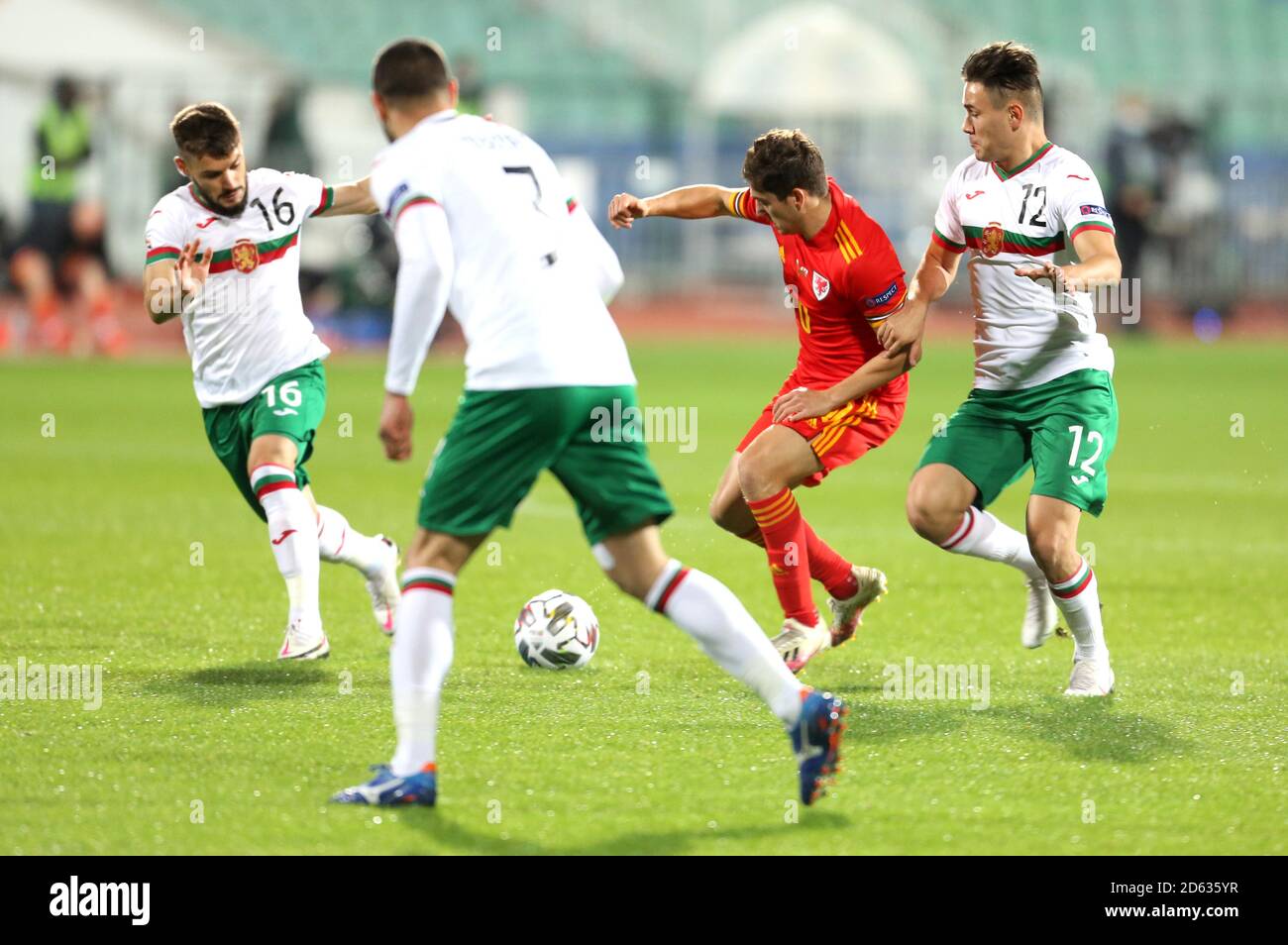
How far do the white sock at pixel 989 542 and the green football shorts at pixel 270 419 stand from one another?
2.47m

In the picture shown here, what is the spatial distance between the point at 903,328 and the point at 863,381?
24 cm

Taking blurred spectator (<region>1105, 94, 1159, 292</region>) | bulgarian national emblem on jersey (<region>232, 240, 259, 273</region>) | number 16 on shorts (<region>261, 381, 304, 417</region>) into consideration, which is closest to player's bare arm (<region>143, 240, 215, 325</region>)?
bulgarian national emblem on jersey (<region>232, 240, 259, 273</region>)

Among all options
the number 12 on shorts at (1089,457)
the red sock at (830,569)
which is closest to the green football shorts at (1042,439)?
the number 12 on shorts at (1089,457)

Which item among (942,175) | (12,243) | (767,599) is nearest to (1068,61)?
(942,175)

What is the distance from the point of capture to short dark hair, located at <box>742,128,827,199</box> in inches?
232

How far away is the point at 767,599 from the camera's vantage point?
812 cm

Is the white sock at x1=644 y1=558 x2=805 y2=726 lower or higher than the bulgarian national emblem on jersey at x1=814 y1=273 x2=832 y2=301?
lower

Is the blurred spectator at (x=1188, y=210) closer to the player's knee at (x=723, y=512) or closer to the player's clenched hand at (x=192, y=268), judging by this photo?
the player's knee at (x=723, y=512)

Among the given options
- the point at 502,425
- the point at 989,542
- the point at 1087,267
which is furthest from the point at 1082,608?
the point at 502,425

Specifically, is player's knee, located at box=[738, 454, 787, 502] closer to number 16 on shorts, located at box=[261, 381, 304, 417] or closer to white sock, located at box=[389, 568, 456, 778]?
number 16 on shorts, located at box=[261, 381, 304, 417]

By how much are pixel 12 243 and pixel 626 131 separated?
9.67 metres

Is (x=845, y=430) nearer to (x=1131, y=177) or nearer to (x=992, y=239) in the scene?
(x=992, y=239)

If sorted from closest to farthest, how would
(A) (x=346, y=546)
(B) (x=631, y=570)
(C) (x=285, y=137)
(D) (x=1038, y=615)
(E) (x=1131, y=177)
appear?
1. (B) (x=631, y=570)
2. (D) (x=1038, y=615)
3. (A) (x=346, y=546)
4. (C) (x=285, y=137)
5. (E) (x=1131, y=177)

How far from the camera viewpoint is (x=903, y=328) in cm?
605
